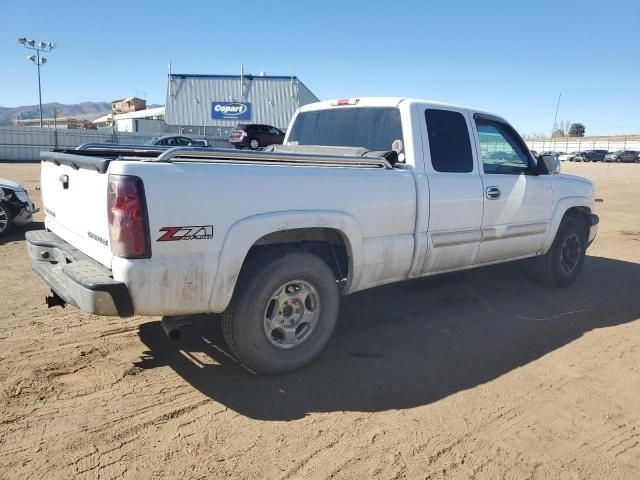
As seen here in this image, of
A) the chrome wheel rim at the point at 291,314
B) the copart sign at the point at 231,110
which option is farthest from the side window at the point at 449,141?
the copart sign at the point at 231,110

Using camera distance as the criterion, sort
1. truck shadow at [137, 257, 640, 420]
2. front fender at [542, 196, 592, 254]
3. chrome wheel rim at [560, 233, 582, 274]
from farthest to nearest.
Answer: chrome wheel rim at [560, 233, 582, 274] < front fender at [542, 196, 592, 254] < truck shadow at [137, 257, 640, 420]

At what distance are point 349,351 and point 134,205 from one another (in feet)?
6.95

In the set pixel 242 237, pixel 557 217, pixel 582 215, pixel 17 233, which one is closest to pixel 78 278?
pixel 242 237

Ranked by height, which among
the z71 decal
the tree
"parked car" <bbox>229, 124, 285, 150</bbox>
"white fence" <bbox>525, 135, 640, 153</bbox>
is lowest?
the z71 decal

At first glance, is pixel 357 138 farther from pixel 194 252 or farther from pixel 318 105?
pixel 194 252

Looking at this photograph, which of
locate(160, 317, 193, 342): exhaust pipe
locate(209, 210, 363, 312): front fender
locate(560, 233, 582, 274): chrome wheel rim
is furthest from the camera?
locate(560, 233, 582, 274): chrome wheel rim

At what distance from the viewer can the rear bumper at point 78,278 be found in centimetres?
290

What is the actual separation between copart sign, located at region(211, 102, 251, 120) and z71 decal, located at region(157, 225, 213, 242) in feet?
131

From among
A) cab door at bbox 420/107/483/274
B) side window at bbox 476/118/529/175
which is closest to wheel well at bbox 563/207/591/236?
side window at bbox 476/118/529/175

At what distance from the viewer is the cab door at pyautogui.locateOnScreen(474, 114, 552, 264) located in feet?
16.2

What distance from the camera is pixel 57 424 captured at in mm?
2980

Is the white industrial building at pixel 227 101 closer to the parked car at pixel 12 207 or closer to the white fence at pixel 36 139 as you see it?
the white fence at pixel 36 139

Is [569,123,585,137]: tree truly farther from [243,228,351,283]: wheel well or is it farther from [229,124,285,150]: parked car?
[243,228,351,283]: wheel well

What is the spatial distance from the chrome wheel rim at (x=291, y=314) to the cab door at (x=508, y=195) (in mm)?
1995
